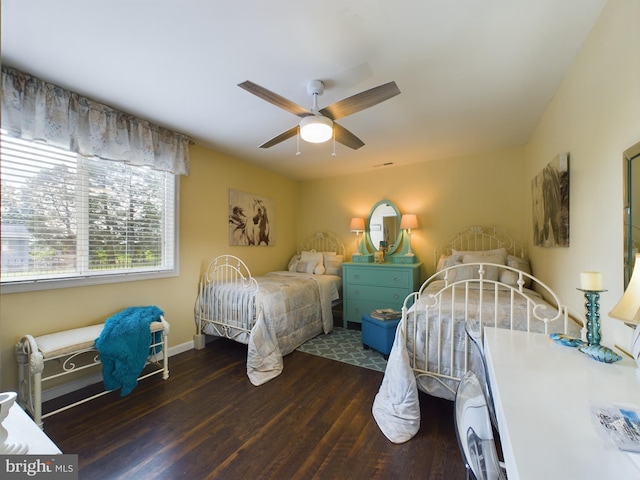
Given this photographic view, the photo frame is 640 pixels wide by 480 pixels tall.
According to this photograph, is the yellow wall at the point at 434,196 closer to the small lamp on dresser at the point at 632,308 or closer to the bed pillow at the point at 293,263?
the bed pillow at the point at 293,263

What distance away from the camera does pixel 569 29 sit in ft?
5.50

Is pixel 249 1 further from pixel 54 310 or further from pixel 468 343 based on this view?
pixel 54 310

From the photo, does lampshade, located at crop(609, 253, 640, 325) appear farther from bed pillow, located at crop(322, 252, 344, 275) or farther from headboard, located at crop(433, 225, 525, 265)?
bed pillow, located at crop(322, 252, 344, 275)

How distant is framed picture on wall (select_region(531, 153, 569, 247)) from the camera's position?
2062mm

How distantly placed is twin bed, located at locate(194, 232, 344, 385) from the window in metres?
0.57

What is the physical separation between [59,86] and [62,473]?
2.52m

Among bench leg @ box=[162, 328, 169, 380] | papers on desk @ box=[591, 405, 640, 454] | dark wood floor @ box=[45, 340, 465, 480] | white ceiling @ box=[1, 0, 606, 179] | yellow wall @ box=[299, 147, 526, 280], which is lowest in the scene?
dark wood floor @ box=[45, 340, 465, 480]

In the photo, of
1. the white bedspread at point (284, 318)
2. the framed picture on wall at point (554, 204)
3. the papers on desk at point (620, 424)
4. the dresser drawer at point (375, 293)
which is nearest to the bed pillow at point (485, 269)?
the framed picture on wall at point (554, 204)

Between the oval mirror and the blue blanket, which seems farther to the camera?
the oval mirror

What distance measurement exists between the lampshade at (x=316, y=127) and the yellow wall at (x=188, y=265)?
178cm

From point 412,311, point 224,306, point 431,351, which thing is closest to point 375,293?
point 412,311

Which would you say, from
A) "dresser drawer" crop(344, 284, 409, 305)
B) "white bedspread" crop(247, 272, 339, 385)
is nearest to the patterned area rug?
"white bedspread" crop(247, 272, 339, 385)

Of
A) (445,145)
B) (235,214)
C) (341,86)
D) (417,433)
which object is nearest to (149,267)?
(235,214)

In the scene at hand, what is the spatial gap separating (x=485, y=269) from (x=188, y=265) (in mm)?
3139
